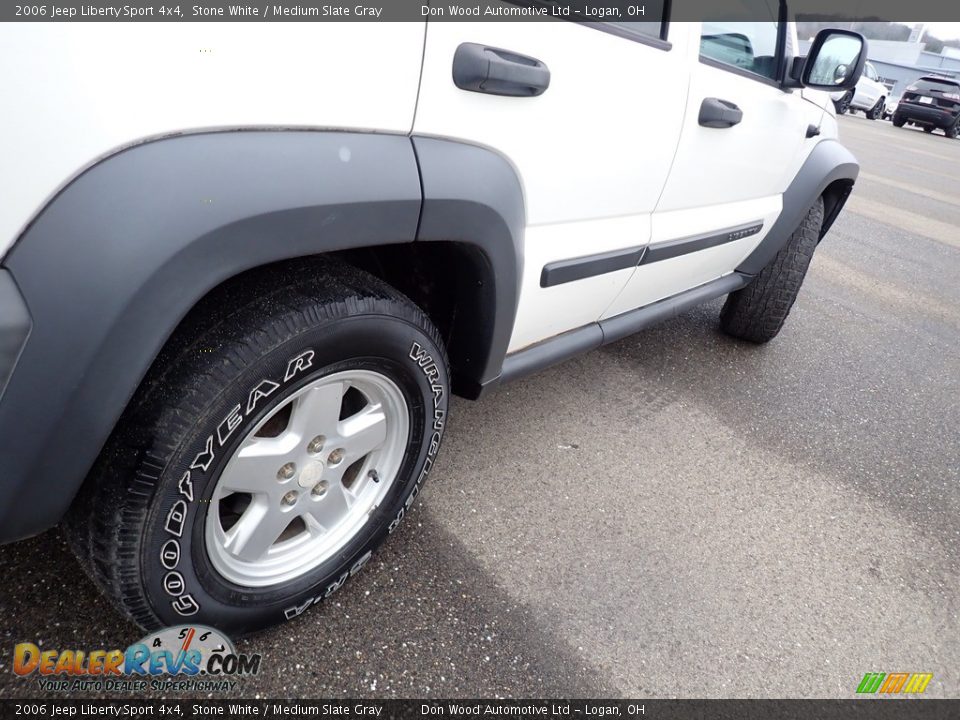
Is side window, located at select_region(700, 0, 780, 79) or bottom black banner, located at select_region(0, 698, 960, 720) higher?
side window, located at select_region(700, 0, 780, 79)

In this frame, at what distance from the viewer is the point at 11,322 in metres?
0.94

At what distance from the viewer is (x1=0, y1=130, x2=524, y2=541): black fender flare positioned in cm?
94

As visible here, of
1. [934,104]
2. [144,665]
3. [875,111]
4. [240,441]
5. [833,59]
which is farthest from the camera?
[875,111]

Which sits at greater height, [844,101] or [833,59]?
[833,59]

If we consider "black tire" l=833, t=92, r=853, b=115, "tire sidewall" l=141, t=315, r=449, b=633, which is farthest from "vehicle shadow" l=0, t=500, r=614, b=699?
"black tire" l=833, t=92, r=853, b=115

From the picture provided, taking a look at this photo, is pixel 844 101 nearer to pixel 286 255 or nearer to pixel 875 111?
pixel 286 255

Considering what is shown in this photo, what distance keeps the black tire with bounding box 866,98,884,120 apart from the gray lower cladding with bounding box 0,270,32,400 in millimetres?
25774

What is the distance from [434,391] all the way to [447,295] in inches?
10.1

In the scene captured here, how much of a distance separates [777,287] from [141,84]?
10.2 feet

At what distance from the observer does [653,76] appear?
5.95ft

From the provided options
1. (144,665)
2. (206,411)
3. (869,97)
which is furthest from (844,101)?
(869,97)

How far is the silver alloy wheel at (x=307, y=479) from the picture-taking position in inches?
55.6

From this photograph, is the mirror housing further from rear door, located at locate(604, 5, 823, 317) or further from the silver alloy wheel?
the silver alloy wheel

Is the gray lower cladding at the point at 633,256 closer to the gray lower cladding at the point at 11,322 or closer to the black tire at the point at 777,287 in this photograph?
the black tire at the point at 777,287
